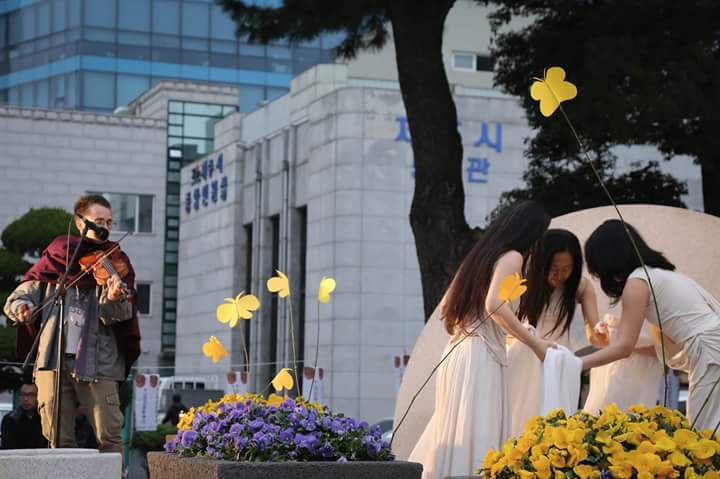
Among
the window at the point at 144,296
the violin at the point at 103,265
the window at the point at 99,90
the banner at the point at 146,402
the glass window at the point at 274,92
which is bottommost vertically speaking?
the banner at the point at 146,402

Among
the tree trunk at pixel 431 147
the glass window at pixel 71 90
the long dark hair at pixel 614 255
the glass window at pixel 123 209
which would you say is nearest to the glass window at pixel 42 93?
the glass window at pixel 71 90

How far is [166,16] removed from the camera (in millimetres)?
50719

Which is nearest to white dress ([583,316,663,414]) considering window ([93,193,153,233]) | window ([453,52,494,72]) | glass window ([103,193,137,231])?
window ([453,52,494,72])

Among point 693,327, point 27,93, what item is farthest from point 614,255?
point 27,93

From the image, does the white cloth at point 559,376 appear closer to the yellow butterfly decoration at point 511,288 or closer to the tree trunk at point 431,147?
the yellow butterfly decoration at point 511,288

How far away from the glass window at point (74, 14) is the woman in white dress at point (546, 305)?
45285 mm

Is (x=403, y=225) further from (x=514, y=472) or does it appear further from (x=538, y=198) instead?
(x=514, y=472)

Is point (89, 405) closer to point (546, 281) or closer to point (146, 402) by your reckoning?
point (546, 281)

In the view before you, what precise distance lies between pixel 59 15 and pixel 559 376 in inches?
1853

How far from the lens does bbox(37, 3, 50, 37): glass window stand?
5081cm

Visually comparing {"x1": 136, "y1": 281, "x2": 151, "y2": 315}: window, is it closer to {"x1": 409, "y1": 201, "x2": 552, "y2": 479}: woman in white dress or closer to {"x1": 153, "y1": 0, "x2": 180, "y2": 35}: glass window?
{"x1": 153, "y1": 0, "x2": 180, "y2": 35}: glass window

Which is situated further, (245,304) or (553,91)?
(245,304)

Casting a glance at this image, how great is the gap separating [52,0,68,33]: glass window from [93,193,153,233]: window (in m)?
12.8

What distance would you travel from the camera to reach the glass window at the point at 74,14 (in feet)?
163
